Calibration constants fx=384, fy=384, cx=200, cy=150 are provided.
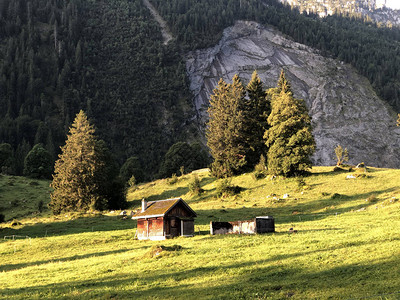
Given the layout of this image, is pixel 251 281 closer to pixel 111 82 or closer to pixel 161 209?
pixel 161 209

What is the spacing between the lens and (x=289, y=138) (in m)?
67.3

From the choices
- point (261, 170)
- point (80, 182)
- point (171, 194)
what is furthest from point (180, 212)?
point (171, 194)

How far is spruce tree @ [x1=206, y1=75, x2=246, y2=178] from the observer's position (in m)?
76.4

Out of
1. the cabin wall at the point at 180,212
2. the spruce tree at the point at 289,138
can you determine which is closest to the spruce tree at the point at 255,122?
the spruce tree at the point at 289,138

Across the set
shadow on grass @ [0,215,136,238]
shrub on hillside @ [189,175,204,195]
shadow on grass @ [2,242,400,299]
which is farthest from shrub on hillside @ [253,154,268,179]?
shadow on grass @ [2,242,400,299]

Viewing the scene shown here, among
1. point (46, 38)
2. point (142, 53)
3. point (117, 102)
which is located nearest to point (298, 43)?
point (142, 53)

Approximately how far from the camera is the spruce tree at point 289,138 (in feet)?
214

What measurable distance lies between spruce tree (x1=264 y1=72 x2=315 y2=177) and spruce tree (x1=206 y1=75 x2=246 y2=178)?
25.2ft

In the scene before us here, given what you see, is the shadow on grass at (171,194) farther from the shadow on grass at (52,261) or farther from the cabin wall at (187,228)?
the shadow on grass at (52,261)

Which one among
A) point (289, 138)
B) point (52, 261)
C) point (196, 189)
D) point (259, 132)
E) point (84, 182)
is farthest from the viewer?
point (259, 132)

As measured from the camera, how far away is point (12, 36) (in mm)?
192875

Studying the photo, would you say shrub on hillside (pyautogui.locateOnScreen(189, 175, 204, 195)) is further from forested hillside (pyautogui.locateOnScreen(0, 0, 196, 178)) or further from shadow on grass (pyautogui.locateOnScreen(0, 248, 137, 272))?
forested hillside (pyautogui.locateOnScreen(0, 0, 196, 178))

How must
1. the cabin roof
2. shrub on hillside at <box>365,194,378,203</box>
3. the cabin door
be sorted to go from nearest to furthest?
the cabin roof → the cabin door → shrub on hillside at <box>365,194,378,203</box>

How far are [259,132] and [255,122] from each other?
88.2 inches
